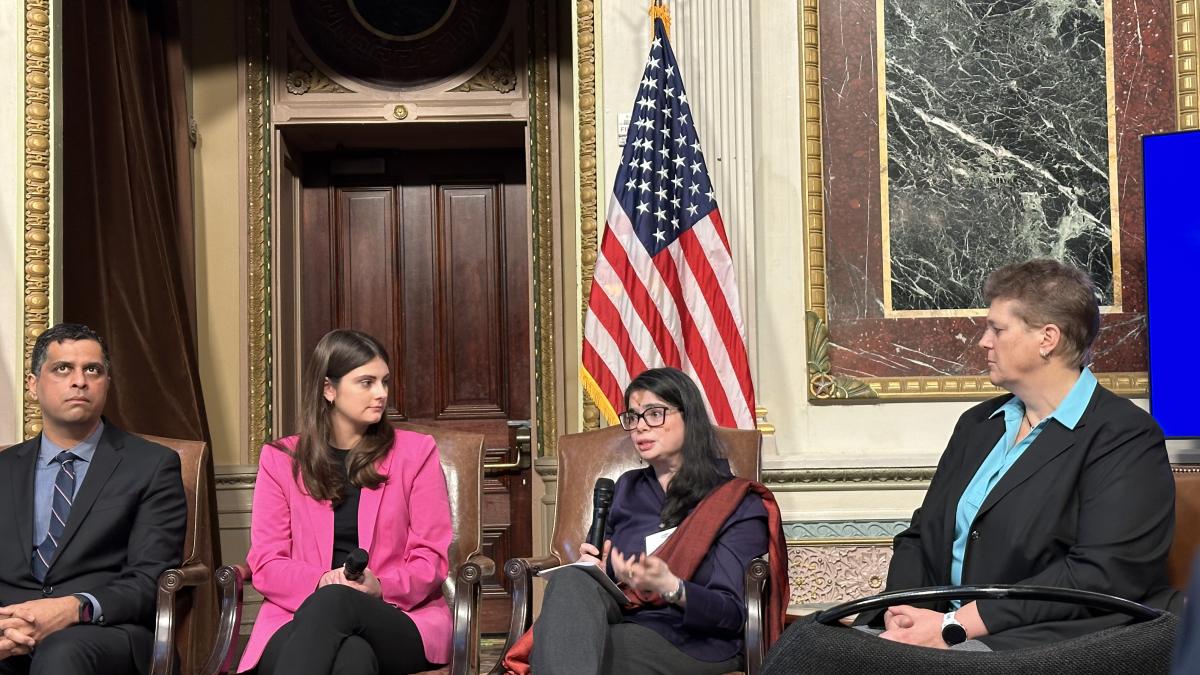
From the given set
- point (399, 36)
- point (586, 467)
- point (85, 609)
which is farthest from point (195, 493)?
point (399, 36)

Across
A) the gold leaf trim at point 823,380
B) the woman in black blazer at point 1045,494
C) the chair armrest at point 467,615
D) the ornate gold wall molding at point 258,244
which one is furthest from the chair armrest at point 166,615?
the ornate gold wall molding at point 258,244

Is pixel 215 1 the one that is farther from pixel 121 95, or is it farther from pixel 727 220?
pixel 727 220

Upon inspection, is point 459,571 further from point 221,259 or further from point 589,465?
point 221,259

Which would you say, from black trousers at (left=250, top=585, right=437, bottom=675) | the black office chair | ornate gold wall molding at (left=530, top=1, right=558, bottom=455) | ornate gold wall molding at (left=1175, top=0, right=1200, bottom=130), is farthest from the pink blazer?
ornate gold wall molding at (left=1175, top=0, right=1200, bottom=130)

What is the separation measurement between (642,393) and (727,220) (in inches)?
59.5

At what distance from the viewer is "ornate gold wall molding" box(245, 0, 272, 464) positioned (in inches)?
245

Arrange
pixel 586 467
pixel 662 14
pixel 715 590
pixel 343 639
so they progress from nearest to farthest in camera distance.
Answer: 1. pixel 343 639
2. pixel 715 590
3. pixel 586 467
4. pixel 662 14

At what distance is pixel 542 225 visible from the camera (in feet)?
20.5

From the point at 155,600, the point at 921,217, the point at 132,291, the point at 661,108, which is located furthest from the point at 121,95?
the point at 921,217

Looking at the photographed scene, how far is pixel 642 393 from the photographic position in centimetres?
364

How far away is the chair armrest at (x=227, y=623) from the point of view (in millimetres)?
3469

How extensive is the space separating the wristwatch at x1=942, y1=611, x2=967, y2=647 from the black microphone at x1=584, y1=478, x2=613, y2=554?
0.94 metres

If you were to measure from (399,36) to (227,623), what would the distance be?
3544 mm

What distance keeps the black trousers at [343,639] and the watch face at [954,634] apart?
1.40 m
